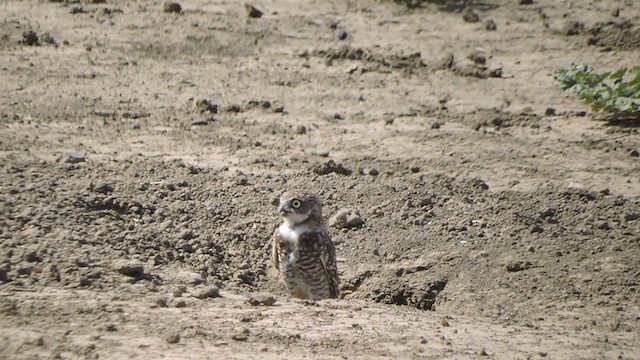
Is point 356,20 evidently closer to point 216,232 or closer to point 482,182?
point 482,182

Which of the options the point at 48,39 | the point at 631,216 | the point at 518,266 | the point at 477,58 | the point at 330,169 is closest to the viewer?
the point at 518,266

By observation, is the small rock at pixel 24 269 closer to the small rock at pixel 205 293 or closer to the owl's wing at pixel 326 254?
the small rock at pixel 205 293

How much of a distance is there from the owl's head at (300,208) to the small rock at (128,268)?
5.31ft

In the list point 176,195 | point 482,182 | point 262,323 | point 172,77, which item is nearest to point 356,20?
point 172,77

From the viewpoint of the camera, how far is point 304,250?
29.1ft

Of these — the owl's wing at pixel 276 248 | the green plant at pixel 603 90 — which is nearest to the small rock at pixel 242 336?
the owl's wing at pixel 276 248

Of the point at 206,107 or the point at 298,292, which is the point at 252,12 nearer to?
the point at 206,107

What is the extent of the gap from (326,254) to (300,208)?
35 centimetres

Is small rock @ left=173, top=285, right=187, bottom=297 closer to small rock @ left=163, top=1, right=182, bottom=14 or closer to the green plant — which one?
the green plant

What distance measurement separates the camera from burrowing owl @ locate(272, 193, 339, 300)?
875 cm

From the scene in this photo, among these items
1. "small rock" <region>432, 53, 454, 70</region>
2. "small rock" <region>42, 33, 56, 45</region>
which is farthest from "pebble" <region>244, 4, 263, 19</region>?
"small rock" <region>42, 33, 56, 45</region>

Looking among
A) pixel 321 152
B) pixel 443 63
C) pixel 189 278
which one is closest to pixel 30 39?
pixel 321 152

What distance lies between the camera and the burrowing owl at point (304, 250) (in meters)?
8.75

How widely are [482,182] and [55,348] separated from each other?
484cm
